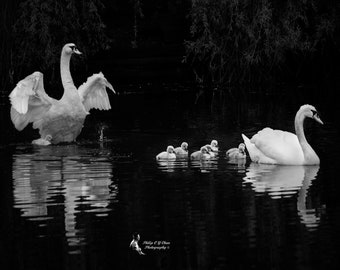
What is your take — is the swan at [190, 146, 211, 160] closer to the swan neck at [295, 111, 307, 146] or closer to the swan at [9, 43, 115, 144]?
the swan neck at [295, 111, 307, 146]

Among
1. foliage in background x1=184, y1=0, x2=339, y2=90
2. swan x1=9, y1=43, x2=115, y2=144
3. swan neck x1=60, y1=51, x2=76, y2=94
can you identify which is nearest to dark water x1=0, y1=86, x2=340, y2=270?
swan x1=9, y1=43, x2=115, y2=144

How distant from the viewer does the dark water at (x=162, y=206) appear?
9406 mm

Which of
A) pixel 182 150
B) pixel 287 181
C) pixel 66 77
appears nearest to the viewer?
pixel 287 181

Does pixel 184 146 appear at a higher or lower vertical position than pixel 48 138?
lower

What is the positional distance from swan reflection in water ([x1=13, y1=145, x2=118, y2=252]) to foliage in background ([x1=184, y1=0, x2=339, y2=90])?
11308mm

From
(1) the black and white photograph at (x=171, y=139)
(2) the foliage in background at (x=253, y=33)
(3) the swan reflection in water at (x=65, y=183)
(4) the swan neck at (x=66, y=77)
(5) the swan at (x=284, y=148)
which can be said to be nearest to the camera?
(1) the black and white photograph at (x=171, y=139)

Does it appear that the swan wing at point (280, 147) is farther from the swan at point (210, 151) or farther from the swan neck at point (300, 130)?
the swan at point (210, 151)

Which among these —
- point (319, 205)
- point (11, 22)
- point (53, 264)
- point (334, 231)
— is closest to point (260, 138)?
point (319, 205)

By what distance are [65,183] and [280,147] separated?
3212 millimetres

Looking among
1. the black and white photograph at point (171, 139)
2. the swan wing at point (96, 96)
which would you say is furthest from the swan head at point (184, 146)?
the swan wing at point (96, 96)

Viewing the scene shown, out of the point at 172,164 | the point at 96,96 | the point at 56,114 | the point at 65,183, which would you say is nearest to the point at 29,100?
the point at 56,114

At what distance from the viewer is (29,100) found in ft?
58.4

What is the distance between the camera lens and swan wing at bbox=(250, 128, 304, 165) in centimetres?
1484

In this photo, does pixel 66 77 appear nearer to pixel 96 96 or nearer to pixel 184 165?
pixel 96 96
